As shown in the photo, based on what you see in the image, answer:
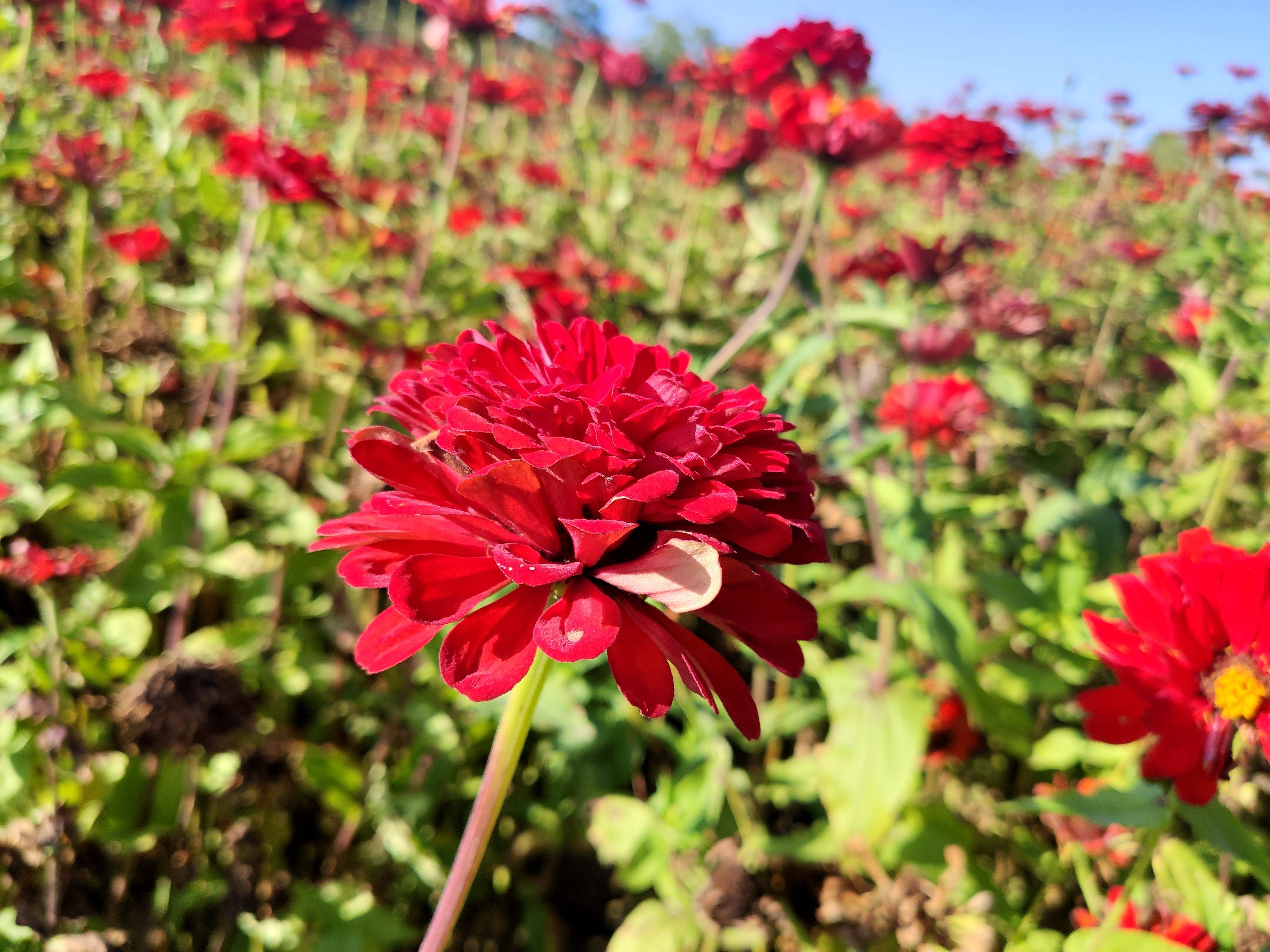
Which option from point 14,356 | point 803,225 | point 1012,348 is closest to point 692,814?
point 803,225

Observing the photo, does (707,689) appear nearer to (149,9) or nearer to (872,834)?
(872,834)

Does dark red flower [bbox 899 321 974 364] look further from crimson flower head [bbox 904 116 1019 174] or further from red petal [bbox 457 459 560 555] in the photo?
red petal [bbox 457 459 560 555]

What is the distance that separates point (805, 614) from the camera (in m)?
0.69

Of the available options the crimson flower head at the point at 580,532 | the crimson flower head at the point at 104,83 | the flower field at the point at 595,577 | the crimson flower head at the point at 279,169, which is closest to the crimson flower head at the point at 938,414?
the flower field at the point at 595,577

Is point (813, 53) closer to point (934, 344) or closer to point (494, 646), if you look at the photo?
point (934, 344)

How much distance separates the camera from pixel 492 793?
0.69m

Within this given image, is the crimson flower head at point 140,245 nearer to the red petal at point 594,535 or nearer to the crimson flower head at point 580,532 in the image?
the crimson flower head at point 580,532

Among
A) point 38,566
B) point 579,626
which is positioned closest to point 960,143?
point 579,626

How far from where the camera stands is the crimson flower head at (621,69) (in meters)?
5.14

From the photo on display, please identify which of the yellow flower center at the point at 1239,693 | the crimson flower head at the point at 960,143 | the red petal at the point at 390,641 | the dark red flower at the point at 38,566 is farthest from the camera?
the crimson flower head at the point at 960,143

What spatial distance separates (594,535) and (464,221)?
3432mm

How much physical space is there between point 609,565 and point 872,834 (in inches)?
40.1

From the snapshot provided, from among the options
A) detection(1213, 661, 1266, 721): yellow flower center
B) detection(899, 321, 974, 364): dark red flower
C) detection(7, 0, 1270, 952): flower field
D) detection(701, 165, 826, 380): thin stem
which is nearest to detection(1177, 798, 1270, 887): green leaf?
detection(7, 0, 1270, 952): flower field

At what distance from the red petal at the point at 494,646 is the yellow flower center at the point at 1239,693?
76 centimetres
